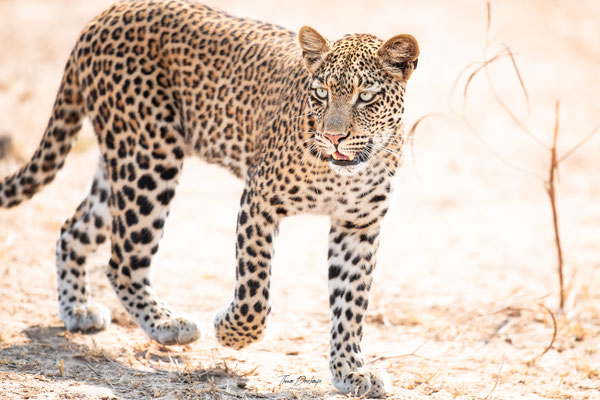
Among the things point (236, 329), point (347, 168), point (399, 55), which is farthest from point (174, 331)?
point (399, 55)

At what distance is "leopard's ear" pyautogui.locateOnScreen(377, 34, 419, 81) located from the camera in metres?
5.35

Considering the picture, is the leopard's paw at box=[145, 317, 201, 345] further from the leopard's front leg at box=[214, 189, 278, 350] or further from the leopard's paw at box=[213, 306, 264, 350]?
the leopard's front leg at box=[214, 189, 278, 350]

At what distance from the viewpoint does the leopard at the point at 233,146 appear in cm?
555

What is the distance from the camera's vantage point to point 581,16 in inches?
768

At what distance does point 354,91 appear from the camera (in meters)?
5.39

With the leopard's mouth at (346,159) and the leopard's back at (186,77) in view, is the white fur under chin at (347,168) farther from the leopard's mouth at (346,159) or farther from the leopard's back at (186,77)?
the leopard's back at (186,77)

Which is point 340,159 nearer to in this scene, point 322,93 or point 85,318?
point 322,93

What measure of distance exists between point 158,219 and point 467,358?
8.68ft

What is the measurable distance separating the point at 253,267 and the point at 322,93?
1.32 meters

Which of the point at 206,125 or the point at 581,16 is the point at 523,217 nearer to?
the point at 206,125

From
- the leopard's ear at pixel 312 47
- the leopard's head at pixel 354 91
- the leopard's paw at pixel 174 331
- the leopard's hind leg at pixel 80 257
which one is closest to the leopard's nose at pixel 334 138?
the leopard's head at pixel 354 91

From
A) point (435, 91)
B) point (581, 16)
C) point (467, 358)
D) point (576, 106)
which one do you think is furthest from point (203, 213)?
point (581, 16)

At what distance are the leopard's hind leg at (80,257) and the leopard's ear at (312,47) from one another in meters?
2.32

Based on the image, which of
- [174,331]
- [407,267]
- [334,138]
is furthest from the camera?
[407,267]
